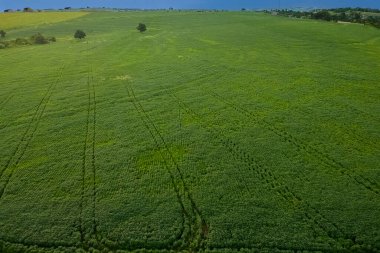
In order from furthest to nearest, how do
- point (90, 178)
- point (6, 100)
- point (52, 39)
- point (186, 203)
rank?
point (52, 39)
point (6, 100)
point (90, 178)
point (186, 203)

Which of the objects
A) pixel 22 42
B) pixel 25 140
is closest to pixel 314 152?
pixel 25 140

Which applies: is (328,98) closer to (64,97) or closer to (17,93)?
(64,97)

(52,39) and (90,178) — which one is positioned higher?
(52,39)

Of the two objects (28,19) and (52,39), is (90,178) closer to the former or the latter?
(52,39)

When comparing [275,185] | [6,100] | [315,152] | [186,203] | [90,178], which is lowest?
[186,203]

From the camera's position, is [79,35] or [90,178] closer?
[90,178]

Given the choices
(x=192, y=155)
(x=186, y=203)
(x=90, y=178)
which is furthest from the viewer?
(x=192, y=155)
